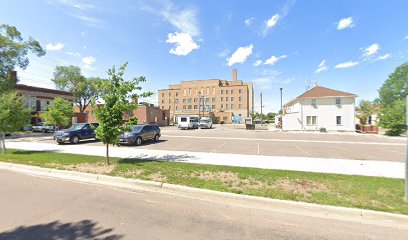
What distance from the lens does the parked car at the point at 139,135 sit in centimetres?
1421

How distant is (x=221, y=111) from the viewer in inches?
3056

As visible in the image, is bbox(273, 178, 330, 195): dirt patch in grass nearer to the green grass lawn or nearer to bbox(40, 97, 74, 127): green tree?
the green grass lawn

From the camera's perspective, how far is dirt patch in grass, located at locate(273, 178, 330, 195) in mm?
5293

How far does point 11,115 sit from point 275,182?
14.4m

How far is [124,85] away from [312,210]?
803 cm

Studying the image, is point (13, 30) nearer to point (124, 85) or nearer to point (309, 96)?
point (124, 85)

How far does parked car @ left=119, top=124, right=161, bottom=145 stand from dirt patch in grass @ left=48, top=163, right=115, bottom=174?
567 cm

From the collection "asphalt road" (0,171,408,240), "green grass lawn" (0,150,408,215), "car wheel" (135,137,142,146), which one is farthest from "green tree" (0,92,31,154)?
"asphalt road" (0,171,408,240)

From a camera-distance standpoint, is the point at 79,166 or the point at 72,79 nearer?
the point at 79,166

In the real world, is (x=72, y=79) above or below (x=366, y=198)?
above

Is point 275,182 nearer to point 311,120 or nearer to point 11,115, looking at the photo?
point 11,115

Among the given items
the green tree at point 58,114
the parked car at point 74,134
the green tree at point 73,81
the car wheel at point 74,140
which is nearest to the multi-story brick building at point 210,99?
the green tree at point 73,81

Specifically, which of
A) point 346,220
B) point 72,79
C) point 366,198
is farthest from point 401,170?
point 72,79

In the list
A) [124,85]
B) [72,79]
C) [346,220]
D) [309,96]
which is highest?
[72,79]
